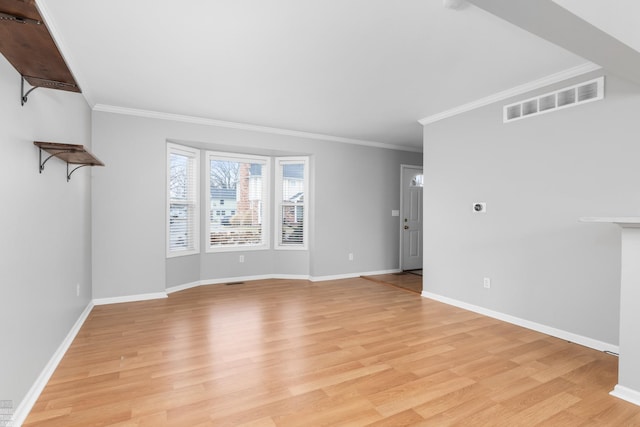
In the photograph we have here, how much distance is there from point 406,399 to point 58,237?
9.72ft

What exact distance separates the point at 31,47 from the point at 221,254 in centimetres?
415

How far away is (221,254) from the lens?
18.0 feet

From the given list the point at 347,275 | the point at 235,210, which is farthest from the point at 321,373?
the point at 235,210

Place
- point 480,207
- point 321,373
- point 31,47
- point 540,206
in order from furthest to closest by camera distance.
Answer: point 480,207
point 540,206
point 321,373
point 31,47

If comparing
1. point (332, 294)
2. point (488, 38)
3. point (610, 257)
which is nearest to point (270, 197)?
point (332, 294)

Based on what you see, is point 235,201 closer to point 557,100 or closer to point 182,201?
point 182,201

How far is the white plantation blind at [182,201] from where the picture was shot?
16.0 feet

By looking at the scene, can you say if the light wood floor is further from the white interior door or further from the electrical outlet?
the white interior door

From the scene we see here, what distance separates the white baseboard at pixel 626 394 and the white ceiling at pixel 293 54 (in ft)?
8.43

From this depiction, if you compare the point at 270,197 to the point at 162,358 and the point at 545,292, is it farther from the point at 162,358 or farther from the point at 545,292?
the point at 545,292

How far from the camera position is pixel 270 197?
19.5 ft

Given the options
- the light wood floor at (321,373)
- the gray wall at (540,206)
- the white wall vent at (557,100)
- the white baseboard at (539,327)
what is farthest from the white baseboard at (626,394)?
the white wall vent at (557,100)

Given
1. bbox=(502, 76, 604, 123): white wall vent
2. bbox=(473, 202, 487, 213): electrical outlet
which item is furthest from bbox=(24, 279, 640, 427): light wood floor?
bbox=(502, 76, 604, 123): white wall vent

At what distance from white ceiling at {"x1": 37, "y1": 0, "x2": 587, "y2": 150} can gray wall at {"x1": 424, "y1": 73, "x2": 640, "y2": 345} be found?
19.8 inches
